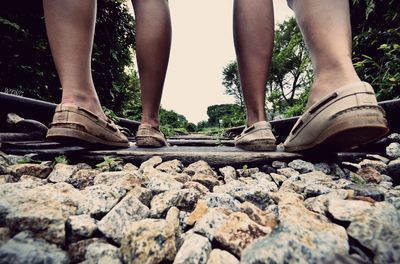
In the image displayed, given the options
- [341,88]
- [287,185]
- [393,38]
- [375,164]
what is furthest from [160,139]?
[393,38]

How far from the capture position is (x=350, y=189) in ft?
2.70

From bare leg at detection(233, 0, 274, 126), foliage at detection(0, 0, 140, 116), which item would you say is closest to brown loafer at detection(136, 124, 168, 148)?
bare leg at detection(233, 0, 274, 126)

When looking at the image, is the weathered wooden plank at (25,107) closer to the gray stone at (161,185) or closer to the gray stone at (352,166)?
the gray stone at (161,185)

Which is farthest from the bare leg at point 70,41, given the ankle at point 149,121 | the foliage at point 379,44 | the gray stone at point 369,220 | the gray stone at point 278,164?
the foliage at point 379,44

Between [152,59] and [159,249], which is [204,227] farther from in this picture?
[152,59]

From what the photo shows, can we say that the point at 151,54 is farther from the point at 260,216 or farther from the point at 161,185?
the point at 260,216

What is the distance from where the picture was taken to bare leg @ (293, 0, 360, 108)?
1.16 metres

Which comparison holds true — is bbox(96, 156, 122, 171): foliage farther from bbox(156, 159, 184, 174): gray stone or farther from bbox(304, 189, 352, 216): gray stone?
bbox(304, 189, 352, 216): gray stone

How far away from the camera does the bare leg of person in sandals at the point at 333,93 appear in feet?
3.38

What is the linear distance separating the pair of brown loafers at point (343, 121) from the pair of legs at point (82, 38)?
3.11 feet

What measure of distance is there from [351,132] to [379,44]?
3262 mm

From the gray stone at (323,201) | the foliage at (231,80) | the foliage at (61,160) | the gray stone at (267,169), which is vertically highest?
the foliage at (231,80)

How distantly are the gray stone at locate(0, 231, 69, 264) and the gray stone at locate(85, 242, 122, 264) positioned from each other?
0.13ft

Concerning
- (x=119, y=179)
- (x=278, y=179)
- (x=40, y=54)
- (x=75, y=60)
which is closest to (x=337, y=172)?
(x=278, y=179)
